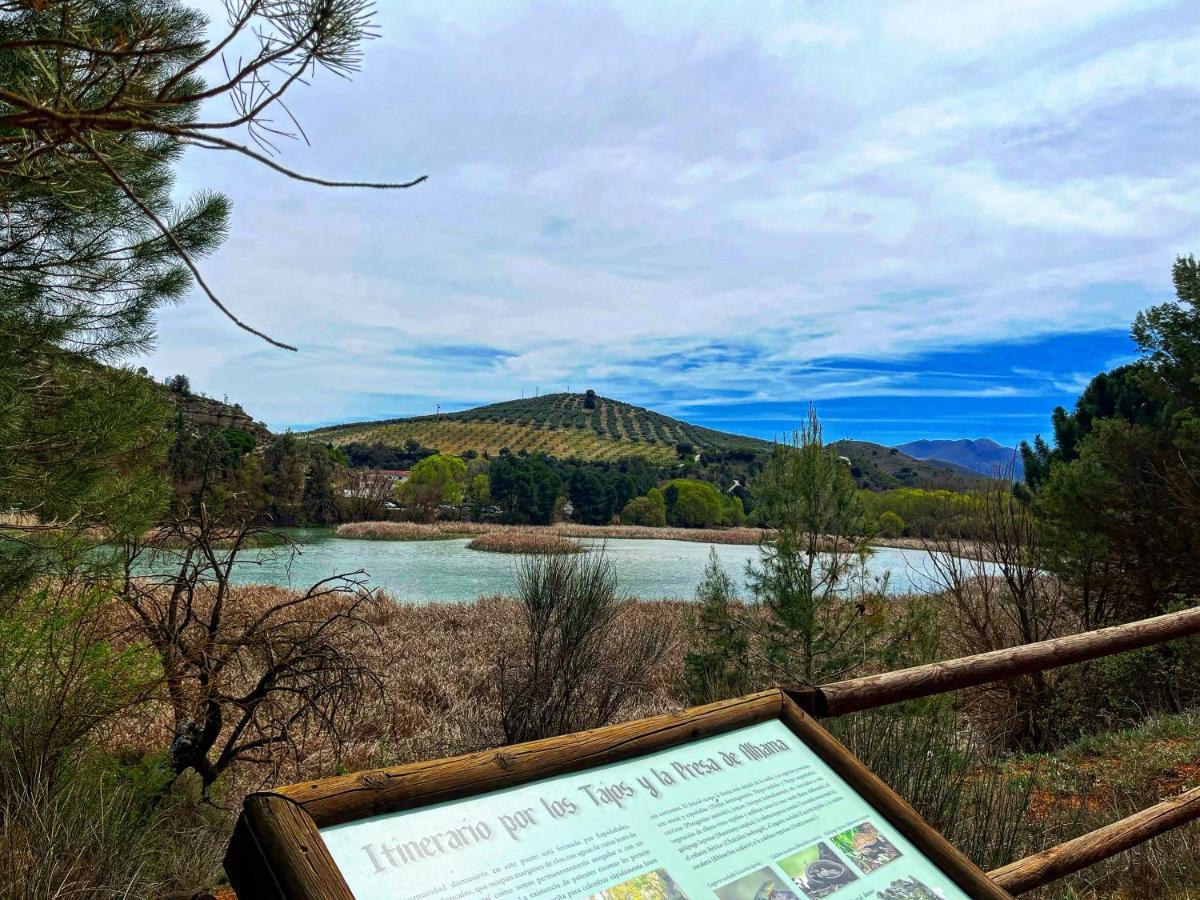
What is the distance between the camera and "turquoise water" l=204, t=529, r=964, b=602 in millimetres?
20453

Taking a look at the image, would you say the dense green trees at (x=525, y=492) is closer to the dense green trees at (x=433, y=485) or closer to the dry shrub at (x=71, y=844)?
the dense green trees at (x=433, y=485)

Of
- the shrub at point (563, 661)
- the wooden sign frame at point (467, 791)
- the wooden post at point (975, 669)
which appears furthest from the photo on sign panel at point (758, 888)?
the shrub at point (563, 661)

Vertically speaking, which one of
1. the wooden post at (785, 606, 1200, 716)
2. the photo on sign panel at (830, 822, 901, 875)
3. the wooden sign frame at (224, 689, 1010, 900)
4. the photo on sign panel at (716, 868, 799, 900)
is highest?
Answer: the wooden sign frame at (224, 689, 1010, 900)

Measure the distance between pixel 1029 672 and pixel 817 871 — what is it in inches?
71.4

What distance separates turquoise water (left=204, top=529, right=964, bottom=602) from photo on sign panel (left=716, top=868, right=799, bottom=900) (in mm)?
13819

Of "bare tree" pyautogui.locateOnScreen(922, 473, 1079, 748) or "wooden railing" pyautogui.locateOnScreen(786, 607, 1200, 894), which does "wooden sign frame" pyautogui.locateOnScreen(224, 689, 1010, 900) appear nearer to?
"wooden railing" pyautogui.locateOnScreen(786, 607, 1200, 894)

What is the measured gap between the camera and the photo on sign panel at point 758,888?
4.76 feet

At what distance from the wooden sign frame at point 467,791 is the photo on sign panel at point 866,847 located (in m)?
0.08

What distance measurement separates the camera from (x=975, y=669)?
2.78 m

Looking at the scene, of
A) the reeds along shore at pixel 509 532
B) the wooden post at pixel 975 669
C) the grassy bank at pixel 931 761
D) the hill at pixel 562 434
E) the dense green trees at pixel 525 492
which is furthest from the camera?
the hill at pixel 562 434

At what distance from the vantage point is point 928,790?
3.95m

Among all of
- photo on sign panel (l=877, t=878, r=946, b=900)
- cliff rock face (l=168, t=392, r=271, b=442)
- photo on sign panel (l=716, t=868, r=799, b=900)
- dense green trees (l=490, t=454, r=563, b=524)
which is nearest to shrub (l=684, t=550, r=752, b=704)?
photo on sign panel (l=877, t=878, r=946, b=900)

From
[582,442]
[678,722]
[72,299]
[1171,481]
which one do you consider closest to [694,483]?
[582,442]

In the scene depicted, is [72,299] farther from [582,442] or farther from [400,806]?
[582,442]
